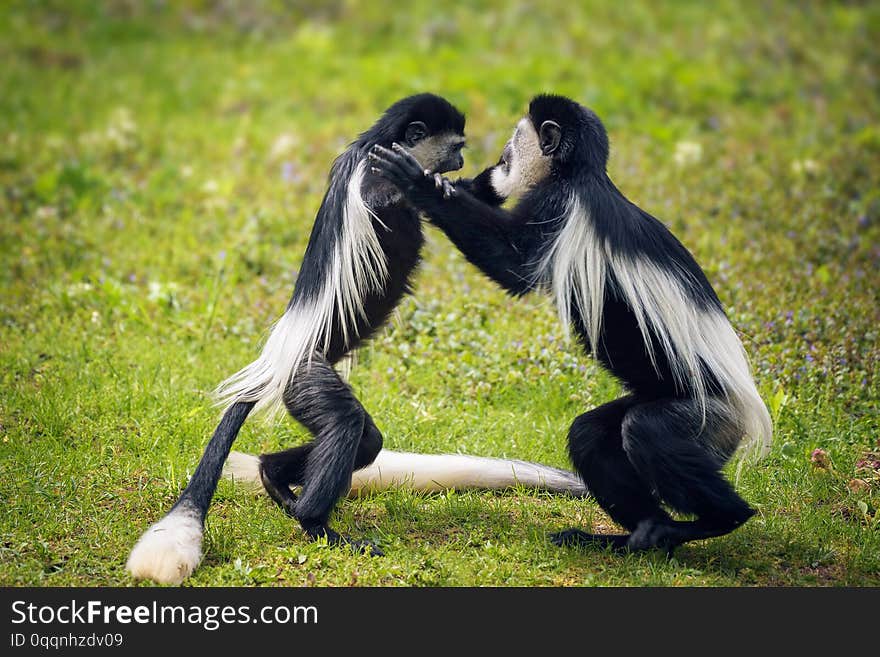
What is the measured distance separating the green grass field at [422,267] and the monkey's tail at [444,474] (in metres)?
0.07

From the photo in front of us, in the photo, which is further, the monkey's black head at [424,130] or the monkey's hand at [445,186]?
the monkey's black head at [424,130]

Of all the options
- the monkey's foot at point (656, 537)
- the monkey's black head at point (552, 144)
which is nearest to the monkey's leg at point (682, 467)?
the monkey's foot at point (656, 537)

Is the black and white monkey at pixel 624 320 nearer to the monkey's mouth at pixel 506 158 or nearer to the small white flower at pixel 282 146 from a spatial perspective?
the monkey's mouth at pixel 506 158

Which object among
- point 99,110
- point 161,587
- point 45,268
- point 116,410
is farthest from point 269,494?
point 99,110

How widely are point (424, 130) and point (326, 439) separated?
3.66 ft

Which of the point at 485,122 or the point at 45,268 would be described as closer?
the point at 45,268

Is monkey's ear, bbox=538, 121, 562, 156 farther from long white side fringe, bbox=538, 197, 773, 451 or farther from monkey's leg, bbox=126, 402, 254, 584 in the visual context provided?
monkey's leg, bbox=126, 402, 254, 584

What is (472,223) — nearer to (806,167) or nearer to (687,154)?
(687,154)

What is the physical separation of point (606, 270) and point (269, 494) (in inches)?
56.0

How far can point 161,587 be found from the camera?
3.05 m

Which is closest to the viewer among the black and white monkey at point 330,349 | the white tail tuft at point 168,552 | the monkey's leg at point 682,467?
the white tail tuft at point 168,552

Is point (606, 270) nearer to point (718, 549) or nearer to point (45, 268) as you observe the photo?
point (718, 549)

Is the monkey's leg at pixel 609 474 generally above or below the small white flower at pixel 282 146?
below

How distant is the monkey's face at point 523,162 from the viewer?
3.51 meters
